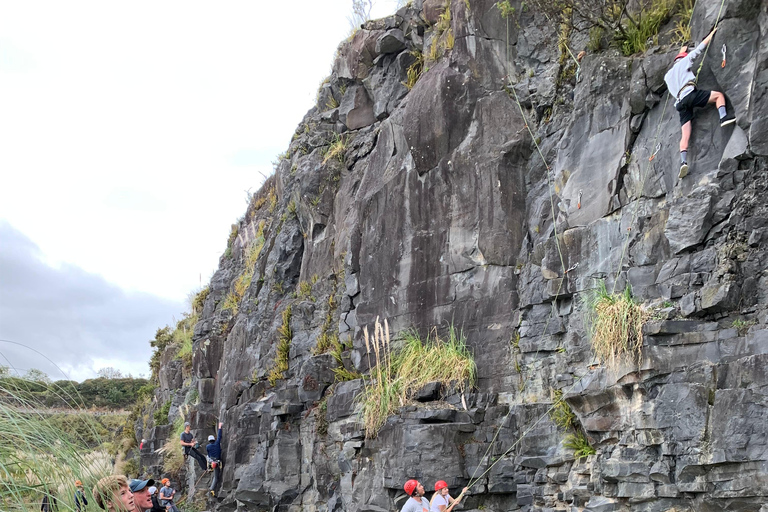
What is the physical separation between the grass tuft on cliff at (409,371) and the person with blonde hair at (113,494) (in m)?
6.64

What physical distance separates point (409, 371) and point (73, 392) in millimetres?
6757

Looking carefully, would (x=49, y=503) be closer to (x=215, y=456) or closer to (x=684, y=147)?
(x=684, y=147)

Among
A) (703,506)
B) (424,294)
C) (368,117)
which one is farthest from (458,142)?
(703,506)

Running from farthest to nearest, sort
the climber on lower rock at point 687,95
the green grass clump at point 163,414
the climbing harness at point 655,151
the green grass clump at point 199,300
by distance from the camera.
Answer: the green grass clump at point 199,300
the green grass clump at point 163,414
the climbing harness at point 655,151
the climber on lower rock at point 687,95

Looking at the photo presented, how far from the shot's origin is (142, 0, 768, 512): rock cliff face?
7281mm

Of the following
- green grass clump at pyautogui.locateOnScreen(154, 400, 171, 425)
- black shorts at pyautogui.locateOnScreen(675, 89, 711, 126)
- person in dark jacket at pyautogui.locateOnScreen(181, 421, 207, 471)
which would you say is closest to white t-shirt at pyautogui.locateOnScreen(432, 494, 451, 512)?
black shorts at pyautogui.locateOnScreen(675, 89, 711, 126)

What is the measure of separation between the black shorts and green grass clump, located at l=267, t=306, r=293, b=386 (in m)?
9.57

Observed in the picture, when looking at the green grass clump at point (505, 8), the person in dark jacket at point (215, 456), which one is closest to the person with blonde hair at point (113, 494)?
the green grass clump at point (505, 8)

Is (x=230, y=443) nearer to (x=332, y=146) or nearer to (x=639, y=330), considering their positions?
(x=332, y=146)

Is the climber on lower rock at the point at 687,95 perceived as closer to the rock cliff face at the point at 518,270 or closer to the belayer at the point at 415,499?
the rock cliff face at the point at 518,270

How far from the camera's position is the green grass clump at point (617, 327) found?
777cm

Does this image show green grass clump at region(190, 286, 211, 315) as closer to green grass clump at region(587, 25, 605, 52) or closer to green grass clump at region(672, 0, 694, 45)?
green grass clump at region(587, 25, 605, 52)

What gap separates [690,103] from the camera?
8.13 m

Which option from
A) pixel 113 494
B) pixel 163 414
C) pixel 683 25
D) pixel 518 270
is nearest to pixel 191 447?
pixel 163 414
